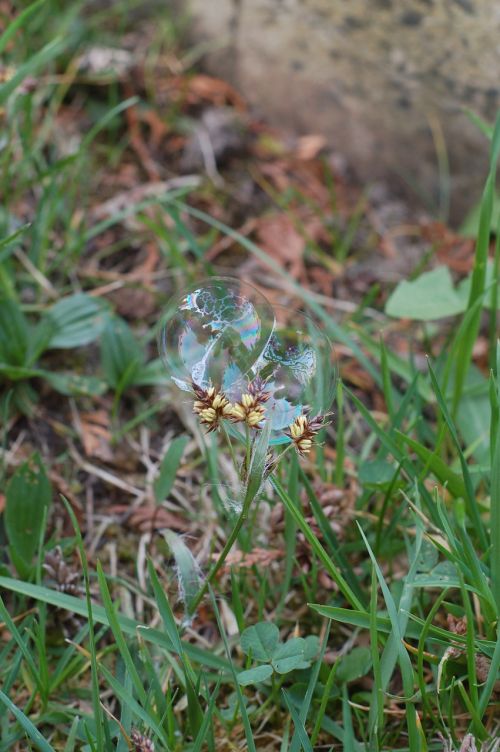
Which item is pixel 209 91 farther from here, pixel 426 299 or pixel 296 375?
pixel 296 375

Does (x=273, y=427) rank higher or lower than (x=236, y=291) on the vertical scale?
lower

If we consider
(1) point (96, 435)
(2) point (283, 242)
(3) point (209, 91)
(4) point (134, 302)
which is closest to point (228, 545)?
(1) point (96, 435)

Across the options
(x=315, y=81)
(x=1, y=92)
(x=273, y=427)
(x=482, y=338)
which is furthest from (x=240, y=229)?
(x=273, y=427)

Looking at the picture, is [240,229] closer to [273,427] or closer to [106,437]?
[106,437]

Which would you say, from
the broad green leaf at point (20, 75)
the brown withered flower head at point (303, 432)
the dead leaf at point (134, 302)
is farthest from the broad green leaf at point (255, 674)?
the broad green leaf at point (20, 75)

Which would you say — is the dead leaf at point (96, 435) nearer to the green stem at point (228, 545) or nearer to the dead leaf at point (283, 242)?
the green stem at point (228, 545)
